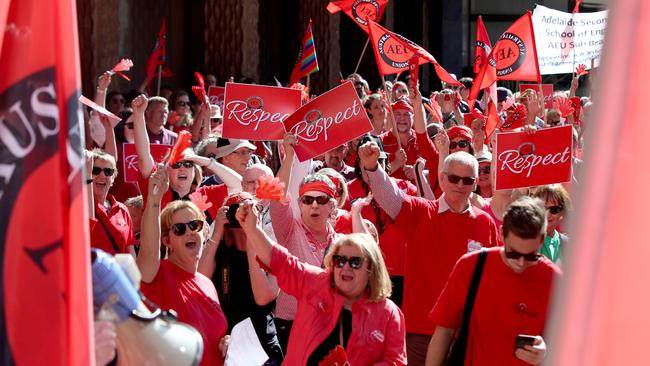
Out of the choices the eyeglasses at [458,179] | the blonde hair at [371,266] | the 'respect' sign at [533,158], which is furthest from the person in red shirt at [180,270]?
the 'respect' sign at [533,158]

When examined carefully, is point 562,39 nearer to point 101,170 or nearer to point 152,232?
point 101,170

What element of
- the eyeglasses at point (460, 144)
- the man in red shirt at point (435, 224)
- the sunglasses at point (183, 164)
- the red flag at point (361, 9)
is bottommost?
the man in red shirt at point (435, 224)

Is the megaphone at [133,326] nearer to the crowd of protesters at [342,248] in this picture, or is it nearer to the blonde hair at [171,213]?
the crowd of protesters at [342,248]

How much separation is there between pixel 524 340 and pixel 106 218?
2.15 metres

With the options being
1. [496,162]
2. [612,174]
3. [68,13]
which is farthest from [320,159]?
[612,174]

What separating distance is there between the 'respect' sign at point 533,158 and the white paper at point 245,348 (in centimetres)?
199

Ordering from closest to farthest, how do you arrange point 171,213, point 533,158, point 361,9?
point 171,213 < point 533,158 < point 361,9

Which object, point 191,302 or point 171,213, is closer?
point 191,302

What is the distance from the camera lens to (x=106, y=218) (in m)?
5.67

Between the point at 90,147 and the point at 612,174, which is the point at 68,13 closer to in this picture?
the point at 612,174

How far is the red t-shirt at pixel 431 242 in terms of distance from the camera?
6055 mm

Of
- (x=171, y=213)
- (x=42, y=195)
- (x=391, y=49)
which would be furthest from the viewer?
(x=391, y=49)

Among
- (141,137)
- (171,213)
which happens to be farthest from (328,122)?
(171,213)

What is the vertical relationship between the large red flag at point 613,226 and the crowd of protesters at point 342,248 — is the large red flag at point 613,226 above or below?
above
